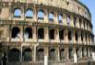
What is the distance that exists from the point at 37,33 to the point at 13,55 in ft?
10.8

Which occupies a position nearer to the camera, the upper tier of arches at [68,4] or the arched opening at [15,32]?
the arched opening at [15,32]

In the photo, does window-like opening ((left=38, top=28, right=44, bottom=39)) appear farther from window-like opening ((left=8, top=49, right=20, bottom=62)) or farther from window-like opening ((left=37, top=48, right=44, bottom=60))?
window-like opening ((left=8, top=49, right=20, bottom=62))

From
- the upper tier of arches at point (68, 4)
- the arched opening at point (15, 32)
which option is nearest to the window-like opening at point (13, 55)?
the arched opening at point (15, 32)

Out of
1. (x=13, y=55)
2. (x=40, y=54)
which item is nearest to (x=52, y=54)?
(x=40, y=54)

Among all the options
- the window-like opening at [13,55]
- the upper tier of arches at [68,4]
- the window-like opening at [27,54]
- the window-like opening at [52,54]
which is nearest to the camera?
the window-like opening at [13,55]

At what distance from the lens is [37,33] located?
20.4m

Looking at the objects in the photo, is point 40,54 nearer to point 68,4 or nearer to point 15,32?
point 15,32

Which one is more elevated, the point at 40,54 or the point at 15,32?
the point at 15,32

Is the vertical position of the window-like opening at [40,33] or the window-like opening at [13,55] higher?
the window-like opening at [40,33]

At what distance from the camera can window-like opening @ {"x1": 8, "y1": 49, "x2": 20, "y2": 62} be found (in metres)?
19.2

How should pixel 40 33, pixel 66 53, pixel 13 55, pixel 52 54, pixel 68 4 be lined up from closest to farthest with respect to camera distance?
pixel 13 55
pixel 52 54
pixel 40 33
pixel 66 53
pixel 68 4

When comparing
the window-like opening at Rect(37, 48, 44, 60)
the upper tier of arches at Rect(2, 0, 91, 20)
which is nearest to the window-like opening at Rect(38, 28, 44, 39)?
the window-like opening at Rect(37, 48, 44, 60)

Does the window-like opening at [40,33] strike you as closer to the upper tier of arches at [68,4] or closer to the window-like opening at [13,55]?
the upper tier of arches at [68,4]

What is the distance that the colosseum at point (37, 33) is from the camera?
1947 cm
